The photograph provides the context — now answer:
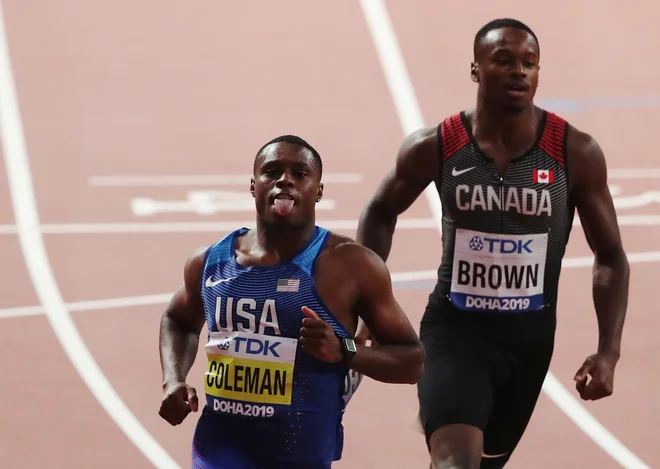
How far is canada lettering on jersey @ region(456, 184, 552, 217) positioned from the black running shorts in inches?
16.7

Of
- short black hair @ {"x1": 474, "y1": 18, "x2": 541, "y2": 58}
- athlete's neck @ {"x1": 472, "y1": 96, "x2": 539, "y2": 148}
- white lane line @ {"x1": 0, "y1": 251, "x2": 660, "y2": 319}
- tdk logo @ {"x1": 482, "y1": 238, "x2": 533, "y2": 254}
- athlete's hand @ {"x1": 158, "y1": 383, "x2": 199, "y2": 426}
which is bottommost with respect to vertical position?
white lane line @ {"x1": 0, "y1": 251, "x2": 660, "y2": 319}

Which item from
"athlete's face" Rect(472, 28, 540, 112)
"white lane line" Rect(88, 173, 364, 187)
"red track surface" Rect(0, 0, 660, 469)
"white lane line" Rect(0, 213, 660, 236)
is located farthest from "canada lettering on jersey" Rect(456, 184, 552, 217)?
"white lane line" Rect(88, 173, 364, 187)

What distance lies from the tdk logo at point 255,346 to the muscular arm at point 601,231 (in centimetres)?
146

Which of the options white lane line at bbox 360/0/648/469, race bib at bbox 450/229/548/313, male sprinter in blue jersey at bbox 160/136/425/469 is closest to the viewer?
male sprinter in blue jersey at bbox 160/136/425/469

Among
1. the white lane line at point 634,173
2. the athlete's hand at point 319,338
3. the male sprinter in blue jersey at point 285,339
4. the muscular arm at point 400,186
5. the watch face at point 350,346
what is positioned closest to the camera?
the athlete's hand at point 319,338

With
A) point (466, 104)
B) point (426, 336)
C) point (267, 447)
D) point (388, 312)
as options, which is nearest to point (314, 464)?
point (267, 447)

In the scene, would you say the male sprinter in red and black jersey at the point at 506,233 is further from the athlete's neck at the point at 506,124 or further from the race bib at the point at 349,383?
the race bib at the point at 349,383

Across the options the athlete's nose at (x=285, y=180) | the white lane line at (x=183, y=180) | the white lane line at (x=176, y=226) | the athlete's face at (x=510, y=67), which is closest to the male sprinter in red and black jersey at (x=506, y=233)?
the athlete's face at (x=510, y=67)

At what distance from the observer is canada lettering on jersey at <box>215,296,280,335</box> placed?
4.47 metres

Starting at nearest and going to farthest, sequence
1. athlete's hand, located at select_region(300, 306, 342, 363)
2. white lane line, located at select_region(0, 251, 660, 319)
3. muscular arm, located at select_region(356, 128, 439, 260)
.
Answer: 1. athlete's hand, located at select_region(300, 306, 342, 363)
2. muscular arm, located at select_region(356, 128, 439, 260)
3. white lane line, located at select_region(0, 251, 660, 319)

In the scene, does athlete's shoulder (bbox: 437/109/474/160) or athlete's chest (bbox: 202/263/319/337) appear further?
athlete's shoulder (bbox: 437/109/474/160)

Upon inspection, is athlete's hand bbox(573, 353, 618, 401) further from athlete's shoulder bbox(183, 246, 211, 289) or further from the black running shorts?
athlete's shoulder bbox(183, 246, 211, 289)

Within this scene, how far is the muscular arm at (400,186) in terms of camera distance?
5.52 m

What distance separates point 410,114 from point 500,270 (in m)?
5.52
